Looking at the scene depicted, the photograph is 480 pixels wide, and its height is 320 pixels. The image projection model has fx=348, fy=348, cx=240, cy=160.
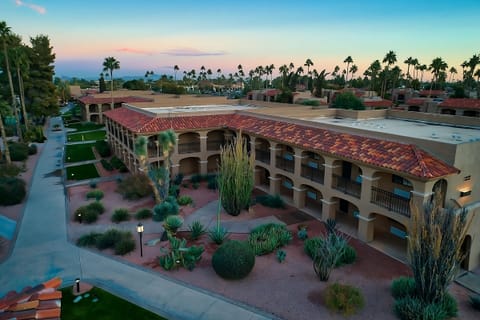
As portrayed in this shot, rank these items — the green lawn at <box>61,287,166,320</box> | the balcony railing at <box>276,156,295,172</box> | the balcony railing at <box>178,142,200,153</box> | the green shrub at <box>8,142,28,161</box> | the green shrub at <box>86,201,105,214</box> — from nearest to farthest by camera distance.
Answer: the green lawn at <box>61,287,166,320</box> → the green shrub at <box>86,201,105,214</box> → the balcony railing at <box>276,156,295,172</box> → the balcony railing at <box>178,142,200,153</box> → the green shrub at <box>8,142,28,161</box>

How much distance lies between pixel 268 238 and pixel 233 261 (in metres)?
3.97

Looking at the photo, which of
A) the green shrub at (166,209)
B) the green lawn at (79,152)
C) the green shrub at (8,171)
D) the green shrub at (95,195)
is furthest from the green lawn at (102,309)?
the green lawn at (79,152)

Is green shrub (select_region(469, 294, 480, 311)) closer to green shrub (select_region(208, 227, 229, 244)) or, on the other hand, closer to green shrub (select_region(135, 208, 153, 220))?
green shrub (select_region(208, 227, 229, 244))

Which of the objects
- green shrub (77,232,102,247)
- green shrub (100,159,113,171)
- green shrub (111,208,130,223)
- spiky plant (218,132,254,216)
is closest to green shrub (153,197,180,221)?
green shrub (111,208,130,223)

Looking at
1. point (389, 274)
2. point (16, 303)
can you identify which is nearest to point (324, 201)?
point (389, 274)

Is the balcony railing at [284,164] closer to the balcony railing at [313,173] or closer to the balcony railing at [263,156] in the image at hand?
the balcony railing at [263,156]

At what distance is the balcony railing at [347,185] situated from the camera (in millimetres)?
21236

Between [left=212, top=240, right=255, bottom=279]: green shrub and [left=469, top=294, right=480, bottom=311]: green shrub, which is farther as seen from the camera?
[left=212, top=240, right=255, bottom=279]: green shrub

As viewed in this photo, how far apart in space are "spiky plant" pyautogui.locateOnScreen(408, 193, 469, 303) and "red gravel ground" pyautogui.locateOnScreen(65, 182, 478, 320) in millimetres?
1806

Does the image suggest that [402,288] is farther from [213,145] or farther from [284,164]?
[213,145]

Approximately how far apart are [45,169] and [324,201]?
29674 millimetres

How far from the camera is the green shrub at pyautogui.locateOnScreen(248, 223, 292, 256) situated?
734 inches

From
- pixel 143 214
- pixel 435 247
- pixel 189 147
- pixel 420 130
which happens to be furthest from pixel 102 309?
pixel 420 130

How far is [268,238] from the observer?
19.4m
